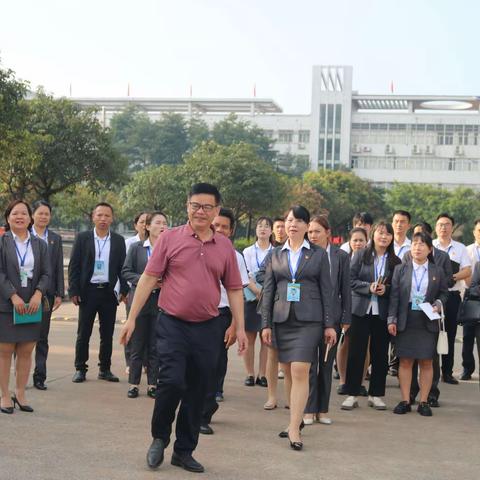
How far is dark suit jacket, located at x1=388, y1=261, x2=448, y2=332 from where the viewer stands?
23.9 feet

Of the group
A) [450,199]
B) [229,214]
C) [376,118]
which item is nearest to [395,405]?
[229,214]

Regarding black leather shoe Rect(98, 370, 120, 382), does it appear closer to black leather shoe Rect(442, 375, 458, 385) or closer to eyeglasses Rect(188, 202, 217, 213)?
eyeglasses Rect(188, 202, 217, 213)

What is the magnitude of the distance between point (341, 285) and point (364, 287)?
0.66 m

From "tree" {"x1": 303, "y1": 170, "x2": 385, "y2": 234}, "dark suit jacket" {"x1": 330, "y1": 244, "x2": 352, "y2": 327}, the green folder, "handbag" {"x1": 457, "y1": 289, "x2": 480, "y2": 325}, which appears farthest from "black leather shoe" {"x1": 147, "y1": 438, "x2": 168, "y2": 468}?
"tree" {"x1": 303, "y1": 170, "x2": 385, "y2": 234}

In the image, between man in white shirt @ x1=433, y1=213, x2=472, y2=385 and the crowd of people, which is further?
man in white shirt @ x1=433, y1=213, x2=472, y2=385

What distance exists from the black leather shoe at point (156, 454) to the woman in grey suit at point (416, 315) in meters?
2.95

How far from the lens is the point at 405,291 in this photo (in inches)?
287

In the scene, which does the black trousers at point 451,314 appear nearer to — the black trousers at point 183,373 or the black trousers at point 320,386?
the black trousers at point 320,386

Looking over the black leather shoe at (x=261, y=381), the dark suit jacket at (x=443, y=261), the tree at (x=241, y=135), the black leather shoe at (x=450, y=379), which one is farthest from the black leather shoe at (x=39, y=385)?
the tree at (x=241, y=135)

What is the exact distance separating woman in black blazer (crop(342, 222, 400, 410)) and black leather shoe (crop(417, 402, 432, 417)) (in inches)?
14.0

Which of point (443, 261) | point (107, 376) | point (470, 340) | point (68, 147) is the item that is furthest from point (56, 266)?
point (68, 147)

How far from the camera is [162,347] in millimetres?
5059

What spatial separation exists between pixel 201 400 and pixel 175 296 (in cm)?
72

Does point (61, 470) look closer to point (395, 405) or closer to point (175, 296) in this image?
point (175, 296)
